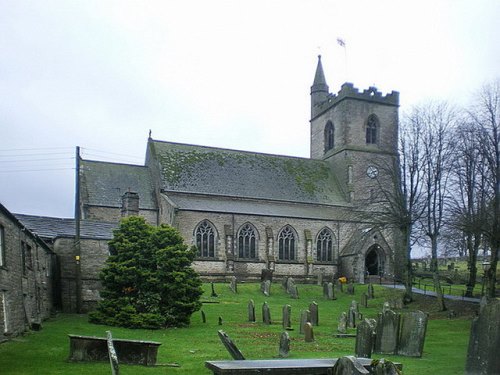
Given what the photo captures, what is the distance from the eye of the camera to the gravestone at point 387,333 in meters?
14.8

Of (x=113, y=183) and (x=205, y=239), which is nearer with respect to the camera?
(x=205, y=239)

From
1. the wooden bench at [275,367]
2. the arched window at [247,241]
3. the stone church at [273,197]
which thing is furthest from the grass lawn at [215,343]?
the arched window at [247,241]

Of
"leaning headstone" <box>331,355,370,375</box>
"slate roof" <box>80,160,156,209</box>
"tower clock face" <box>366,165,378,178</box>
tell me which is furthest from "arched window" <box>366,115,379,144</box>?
"leaning headstone" <box>331,355,370,375</box>

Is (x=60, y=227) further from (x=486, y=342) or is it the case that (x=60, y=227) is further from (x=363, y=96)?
(x=363, y=96)

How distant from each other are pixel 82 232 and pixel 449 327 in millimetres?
18823

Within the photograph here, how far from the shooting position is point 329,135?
53.2 metres

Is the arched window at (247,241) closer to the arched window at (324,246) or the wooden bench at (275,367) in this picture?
the arched window at (324,246)

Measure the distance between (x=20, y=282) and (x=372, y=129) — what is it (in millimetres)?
39356

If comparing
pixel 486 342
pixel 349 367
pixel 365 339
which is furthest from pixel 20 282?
pixel 486 342

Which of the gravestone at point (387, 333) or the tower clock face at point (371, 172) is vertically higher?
the tower clock face at point (371, 172)

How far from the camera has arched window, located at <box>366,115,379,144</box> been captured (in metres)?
50.8

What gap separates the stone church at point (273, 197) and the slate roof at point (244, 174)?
0.32ft

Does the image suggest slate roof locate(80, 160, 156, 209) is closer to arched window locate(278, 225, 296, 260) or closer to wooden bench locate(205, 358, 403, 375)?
arched window locate(278, 225, 296, 260)

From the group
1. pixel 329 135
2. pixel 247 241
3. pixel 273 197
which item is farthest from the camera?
pixel 329 135
